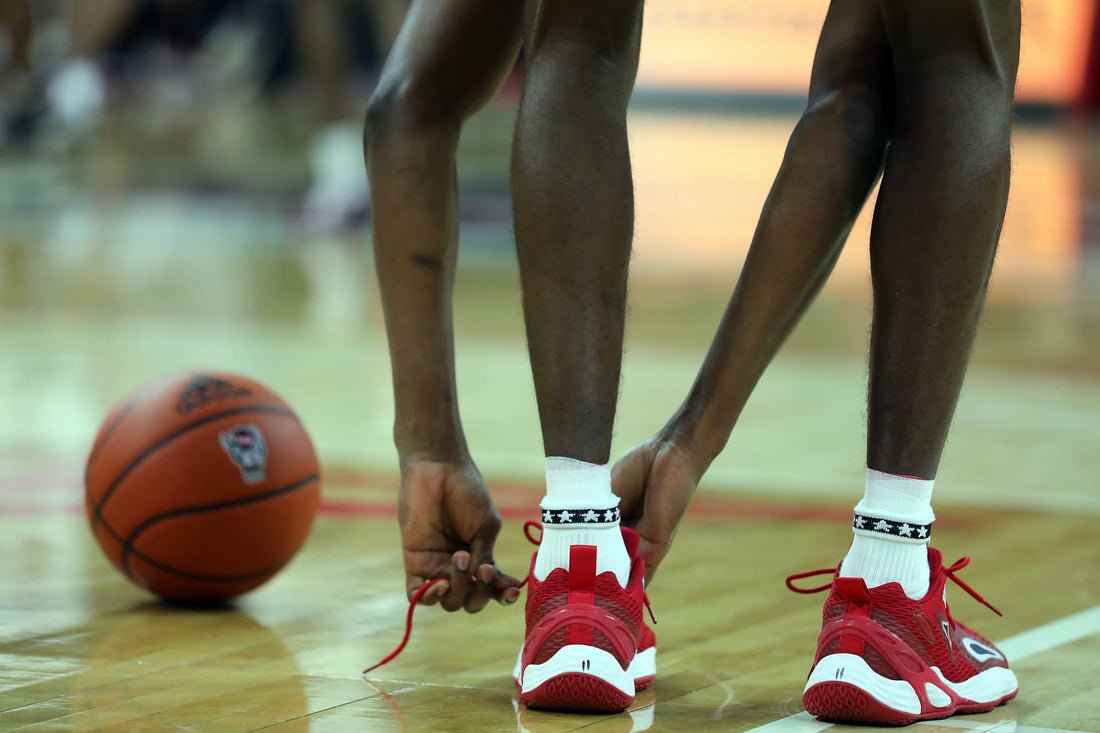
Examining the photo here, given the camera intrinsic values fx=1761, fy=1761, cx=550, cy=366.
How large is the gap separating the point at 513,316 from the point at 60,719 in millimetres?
3864

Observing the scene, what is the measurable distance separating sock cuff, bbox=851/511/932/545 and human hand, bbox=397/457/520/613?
0.39 meters

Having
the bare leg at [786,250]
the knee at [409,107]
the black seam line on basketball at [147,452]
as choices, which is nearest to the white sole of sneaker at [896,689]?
the bare leg at [786,250]

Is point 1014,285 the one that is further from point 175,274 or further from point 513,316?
point 175,274

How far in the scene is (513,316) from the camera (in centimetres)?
550

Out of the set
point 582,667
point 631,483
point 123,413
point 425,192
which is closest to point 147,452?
point 123,413

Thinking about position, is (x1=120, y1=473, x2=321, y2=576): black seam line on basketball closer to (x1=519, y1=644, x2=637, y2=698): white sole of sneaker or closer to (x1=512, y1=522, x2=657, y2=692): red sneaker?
(x1=512, y1=522, x2=657, y2=692): red sneaker

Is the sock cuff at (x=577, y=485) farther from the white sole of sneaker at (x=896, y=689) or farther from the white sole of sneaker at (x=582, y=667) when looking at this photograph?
the white sole of sneaker at (x=896, y=689)

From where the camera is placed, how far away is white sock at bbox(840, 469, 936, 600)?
1.71 metres

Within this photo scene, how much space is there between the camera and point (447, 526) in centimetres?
192

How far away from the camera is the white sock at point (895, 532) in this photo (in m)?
1.71

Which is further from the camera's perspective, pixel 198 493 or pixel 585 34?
pixel 198 493

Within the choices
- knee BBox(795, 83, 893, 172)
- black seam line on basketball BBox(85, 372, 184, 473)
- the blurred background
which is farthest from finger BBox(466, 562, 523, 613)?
the blurred background

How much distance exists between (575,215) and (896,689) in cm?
55

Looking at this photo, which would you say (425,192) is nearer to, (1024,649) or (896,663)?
(896,663)
